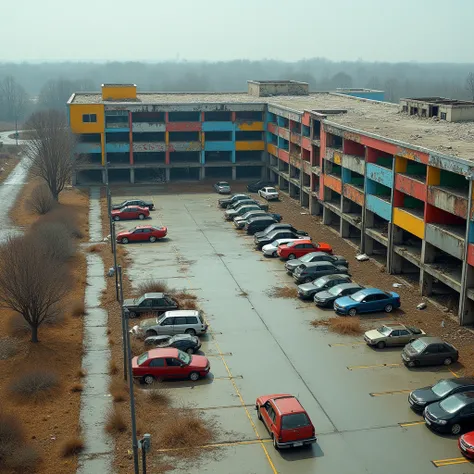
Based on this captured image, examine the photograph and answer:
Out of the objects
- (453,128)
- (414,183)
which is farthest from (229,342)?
(453,128)

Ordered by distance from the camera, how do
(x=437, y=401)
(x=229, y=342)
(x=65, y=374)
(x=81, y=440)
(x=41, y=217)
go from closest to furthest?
(x=81, y=440) < (x=437, y=401) < (x=65, y=374) < (x=229, y=342) < (x=41, y=217)

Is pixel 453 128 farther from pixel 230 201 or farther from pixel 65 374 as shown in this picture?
pixel 65 374

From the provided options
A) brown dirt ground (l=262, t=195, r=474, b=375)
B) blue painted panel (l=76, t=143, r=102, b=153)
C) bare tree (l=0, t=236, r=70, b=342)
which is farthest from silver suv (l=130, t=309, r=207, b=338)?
blue painted panel (l=76, t=143, r=102, b=153)

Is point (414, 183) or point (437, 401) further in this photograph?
point (414, 183)

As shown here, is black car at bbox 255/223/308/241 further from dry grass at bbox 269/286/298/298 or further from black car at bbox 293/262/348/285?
dry grass at bbox 269/286/298/298

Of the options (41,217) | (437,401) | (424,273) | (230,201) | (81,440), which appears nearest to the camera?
(81,440)

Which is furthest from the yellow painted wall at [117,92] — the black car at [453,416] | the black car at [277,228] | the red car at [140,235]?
the black car at [453,416]

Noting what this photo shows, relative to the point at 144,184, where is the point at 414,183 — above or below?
above

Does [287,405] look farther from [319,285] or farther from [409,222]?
[409,222]
